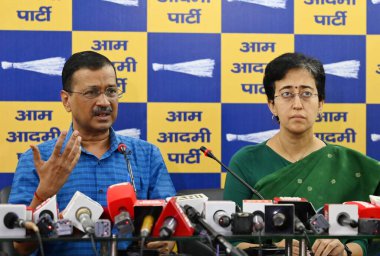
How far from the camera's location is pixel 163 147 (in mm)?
3172

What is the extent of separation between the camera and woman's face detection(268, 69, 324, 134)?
2.37m

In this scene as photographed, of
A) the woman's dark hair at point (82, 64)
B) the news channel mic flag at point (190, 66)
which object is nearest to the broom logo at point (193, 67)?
the news channel mic flag at point (190, 66)

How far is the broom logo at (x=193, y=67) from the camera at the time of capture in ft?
10.5

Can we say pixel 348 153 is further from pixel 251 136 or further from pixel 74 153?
pixel 74 153

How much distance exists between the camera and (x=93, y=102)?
2.35m

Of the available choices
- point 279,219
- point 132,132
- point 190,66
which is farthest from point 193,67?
point 279,219

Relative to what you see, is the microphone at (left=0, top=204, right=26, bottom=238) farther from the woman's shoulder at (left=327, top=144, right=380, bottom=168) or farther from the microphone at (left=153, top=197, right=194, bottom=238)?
the woman's shoulder at (left=327, top=144, right=380, bottom=168)

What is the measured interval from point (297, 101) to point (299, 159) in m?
0.25

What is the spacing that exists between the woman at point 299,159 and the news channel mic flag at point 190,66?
0.72 meters

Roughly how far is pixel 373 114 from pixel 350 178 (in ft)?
3.49

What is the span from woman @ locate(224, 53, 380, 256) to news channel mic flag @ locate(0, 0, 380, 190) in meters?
0.72

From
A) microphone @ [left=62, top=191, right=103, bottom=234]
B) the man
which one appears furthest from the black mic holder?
the man

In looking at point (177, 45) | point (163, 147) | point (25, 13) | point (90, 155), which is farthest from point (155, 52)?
point (90, 155)

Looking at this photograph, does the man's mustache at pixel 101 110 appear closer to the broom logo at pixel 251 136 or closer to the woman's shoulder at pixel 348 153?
the woman's shoulder at pixel 348 153
